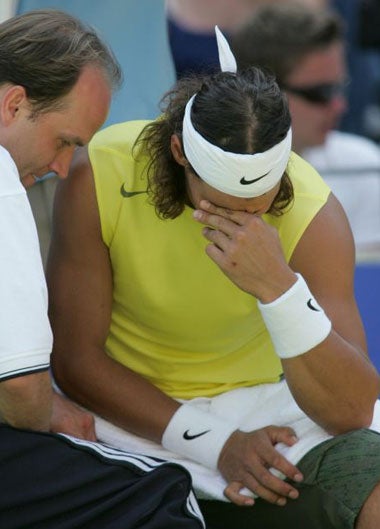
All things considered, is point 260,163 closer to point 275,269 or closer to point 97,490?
point 275,269

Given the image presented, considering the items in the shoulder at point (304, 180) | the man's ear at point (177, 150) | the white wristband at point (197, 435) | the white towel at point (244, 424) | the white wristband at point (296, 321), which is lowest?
the white towel at point (244, 424)

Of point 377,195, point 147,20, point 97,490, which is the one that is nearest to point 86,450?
point 97,490

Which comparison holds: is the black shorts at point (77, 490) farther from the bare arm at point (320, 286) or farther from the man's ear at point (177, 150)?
the man's ear at point (177, 150)

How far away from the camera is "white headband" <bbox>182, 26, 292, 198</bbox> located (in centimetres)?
258

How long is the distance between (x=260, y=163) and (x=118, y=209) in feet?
1.54

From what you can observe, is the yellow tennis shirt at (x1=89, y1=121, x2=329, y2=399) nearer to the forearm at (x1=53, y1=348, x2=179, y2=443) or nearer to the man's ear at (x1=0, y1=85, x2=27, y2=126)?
the forearm at (x1=53, y1=348, x2=179, y2=443)

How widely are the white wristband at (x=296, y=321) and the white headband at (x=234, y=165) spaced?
0.23 meters

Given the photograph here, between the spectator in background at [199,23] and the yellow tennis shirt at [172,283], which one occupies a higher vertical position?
the yellow tennis shirt at [172,283]

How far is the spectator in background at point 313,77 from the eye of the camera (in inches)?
195

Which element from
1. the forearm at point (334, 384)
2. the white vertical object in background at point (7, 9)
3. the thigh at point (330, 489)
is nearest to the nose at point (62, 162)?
the forearm at point (334, 384)

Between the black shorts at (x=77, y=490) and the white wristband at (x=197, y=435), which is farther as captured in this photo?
the white wristband at (x=197, y=435)

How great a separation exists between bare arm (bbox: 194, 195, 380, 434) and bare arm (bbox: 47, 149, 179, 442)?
0.35 m

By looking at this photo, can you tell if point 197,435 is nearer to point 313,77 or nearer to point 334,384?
point 334,384

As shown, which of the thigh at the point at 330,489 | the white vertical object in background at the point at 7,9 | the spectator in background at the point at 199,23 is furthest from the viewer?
the spectator in background at the point at 199,23
